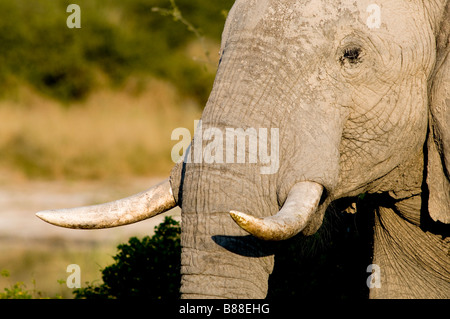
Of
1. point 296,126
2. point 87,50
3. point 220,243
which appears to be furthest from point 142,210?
point 87,50

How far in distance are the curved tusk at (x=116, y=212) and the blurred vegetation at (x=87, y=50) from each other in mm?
11562

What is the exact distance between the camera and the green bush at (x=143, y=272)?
541 centimetres

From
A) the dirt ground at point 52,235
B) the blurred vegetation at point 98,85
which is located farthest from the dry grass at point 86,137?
the dirt ground at point 52,235

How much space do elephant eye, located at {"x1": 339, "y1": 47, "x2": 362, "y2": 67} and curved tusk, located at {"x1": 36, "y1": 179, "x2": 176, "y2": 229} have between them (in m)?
0.85

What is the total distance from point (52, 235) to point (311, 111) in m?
6.04

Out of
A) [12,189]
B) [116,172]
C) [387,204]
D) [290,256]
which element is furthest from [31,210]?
[387,204]

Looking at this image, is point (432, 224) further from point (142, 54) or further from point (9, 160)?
point (142, 54)

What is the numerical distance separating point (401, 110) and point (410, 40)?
28 cm

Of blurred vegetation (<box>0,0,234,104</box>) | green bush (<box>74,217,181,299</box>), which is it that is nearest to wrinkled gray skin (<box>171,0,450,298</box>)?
green bush (<box>74,217,181,299</box>)

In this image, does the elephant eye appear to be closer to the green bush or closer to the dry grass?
the green bush

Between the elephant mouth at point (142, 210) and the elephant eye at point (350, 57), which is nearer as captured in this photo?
the elephant mouth at point (142, 210)

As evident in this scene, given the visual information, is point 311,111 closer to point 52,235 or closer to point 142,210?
point 142,210

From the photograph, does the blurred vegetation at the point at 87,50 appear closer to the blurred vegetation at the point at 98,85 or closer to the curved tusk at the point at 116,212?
the blurred vegetation at the point at 98,85
